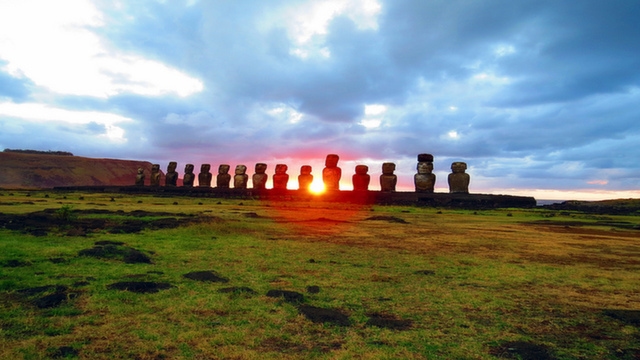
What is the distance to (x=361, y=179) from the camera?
35562mm

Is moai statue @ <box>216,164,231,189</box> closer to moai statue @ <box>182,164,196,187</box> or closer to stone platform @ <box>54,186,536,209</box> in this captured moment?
stone platform @ <box>54,186,536,209</box>

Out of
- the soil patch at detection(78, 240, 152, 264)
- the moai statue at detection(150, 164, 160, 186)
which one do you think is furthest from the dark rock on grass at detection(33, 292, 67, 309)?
the moai statue at detection(150, 164, 160, 186)

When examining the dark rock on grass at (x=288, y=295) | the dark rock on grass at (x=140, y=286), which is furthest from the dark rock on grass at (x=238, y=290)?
A: the dark rock on grass at (x=140, y=286)

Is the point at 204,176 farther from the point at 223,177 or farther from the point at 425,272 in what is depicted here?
the point at 425,272

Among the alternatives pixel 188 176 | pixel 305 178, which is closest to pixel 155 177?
pixel 188 176

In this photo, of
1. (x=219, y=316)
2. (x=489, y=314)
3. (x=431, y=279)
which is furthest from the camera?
(x=431, y=279)

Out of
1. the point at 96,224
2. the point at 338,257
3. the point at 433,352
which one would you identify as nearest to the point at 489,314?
the point at 433,352

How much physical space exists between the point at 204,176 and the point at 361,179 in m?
18.6

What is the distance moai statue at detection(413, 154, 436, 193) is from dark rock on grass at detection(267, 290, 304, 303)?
93.2 feet

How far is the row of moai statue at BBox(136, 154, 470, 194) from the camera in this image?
1253 inches

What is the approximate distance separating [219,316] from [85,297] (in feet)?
6.22

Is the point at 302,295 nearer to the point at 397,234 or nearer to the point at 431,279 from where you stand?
the point at 431,279

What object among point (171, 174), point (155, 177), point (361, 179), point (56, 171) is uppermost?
point (361, 179)

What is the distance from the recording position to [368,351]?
3.69m
